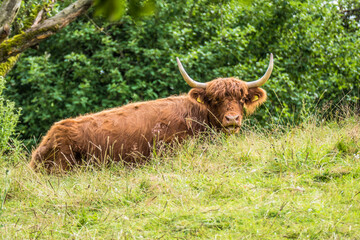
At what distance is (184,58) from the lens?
33.8 ft

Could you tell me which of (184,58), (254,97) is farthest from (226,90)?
(184,58)

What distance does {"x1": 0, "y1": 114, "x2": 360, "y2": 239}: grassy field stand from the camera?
357 cm

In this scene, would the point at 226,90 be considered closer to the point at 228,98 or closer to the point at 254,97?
the point at 228,98

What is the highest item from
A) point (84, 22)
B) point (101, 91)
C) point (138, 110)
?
point (84, 22)

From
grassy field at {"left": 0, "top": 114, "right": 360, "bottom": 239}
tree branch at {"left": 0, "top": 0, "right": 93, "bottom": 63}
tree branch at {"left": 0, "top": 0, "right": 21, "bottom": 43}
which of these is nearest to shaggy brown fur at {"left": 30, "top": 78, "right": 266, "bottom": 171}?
grassy field at {"left": 0, "top": 114, "right": 360, "bottom": 239}

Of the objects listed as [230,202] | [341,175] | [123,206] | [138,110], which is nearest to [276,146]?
[341,175]

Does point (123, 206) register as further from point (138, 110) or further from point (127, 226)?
point (138, 110)

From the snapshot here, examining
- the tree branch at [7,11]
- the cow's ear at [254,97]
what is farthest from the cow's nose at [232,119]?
the tree branch at [7,11]

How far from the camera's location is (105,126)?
6.86m

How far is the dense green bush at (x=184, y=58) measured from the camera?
10.9 metres

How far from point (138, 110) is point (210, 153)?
197 cm

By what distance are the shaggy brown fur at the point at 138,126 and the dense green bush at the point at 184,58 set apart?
3.38 m

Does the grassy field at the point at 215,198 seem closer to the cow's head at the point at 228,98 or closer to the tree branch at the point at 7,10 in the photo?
the cow's head at the point at 228,98

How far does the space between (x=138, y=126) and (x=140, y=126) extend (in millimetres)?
29
